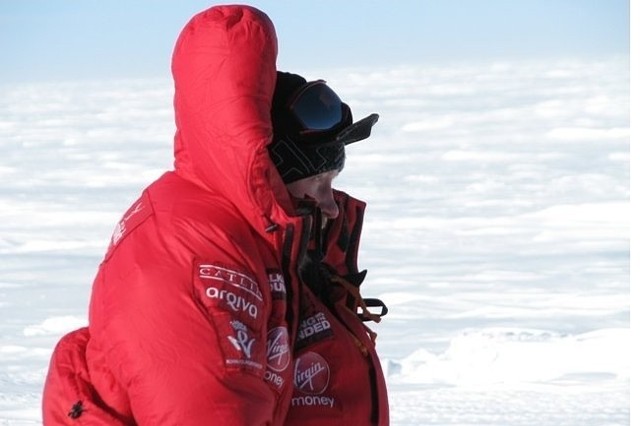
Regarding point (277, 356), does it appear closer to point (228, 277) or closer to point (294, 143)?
point (228, 277)

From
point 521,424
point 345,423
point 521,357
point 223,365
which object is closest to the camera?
point 223,365

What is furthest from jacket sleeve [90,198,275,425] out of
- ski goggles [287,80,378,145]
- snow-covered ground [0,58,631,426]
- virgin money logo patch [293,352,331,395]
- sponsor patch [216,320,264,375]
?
snow-covered ground [0,58,631,426]

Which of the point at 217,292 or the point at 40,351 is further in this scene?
the point at 40,351

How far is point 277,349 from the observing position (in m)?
1.70

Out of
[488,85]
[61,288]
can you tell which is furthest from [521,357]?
[488,85]

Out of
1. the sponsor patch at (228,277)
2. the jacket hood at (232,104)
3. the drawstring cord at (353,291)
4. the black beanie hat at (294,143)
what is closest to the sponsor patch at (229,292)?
the sponsor patch at (228,277)

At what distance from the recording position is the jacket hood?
166 centimetres

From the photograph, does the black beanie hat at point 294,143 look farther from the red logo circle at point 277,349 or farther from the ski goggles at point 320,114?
the red logo circle at point 277,349

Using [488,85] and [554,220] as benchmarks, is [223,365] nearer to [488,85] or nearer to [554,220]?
[554,220]

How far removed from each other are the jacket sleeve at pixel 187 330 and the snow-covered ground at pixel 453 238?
82.4 inches

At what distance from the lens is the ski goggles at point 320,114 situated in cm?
182

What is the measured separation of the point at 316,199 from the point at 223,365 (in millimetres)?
372

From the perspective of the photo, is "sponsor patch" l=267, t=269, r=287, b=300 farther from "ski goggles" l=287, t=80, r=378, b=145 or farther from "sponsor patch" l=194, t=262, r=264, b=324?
"ski goggles" l=287, t=80, r=378, b=145

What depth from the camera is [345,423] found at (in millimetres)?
1827
